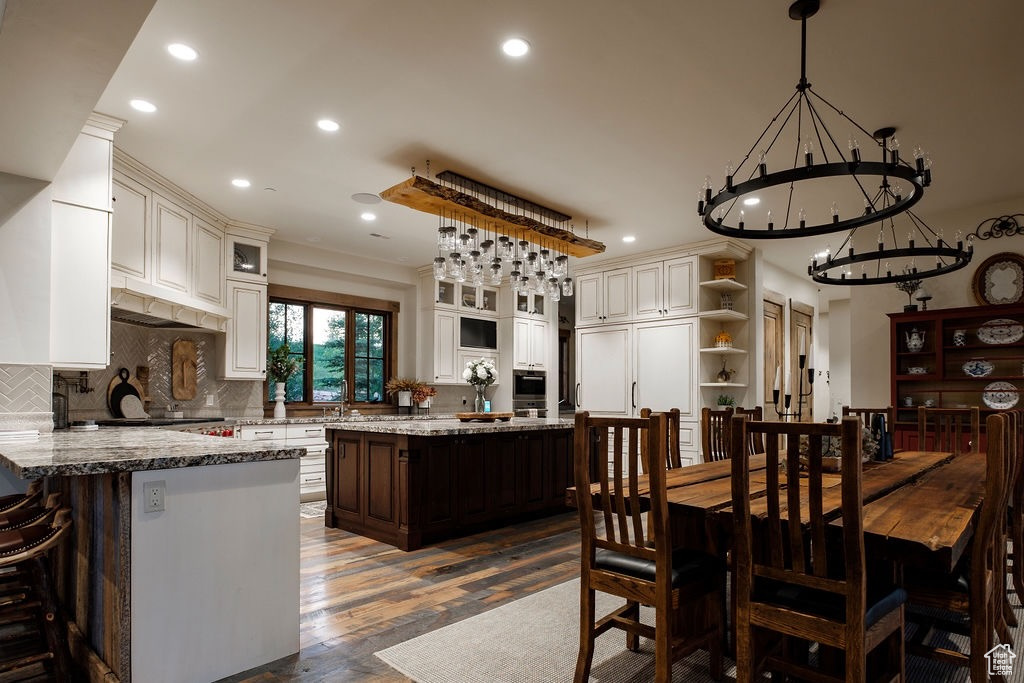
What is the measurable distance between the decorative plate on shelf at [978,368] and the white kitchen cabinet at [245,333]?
6.51m

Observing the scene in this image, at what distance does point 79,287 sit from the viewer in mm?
3232

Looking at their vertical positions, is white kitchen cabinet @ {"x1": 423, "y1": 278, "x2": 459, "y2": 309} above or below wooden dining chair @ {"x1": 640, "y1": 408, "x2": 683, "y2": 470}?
above

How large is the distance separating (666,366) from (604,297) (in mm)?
1211

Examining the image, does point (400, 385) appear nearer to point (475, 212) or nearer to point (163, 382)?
point (163, 382)

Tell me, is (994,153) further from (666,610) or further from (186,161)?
(186,161)

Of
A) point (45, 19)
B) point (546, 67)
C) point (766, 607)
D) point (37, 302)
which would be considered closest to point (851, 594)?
point (766, 607)

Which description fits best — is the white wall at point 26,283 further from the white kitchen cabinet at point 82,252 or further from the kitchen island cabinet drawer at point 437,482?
the kitchen island cabinet drawer at point 437,482

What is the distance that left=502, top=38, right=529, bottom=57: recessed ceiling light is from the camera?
8.76ft

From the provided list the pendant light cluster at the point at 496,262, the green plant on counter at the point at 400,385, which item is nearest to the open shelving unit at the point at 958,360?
the pendant light cluster at the point at 496,262

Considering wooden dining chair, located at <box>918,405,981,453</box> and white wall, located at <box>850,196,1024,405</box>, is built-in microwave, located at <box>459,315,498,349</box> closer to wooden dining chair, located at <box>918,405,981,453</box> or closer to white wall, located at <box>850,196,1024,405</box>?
white wall, located at <box>850,196,1024,405</box>

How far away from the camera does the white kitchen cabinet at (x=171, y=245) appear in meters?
4.38

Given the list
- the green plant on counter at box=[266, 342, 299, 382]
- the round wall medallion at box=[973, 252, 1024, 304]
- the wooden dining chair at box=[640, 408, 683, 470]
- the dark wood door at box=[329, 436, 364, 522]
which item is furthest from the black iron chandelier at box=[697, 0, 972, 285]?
the green plant on counter at box=[266, 342, 299, 382]

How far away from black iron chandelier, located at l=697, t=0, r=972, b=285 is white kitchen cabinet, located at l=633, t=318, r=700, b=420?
1.40 meters

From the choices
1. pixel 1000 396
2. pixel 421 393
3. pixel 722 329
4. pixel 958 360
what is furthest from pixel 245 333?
pixel 1000 396
